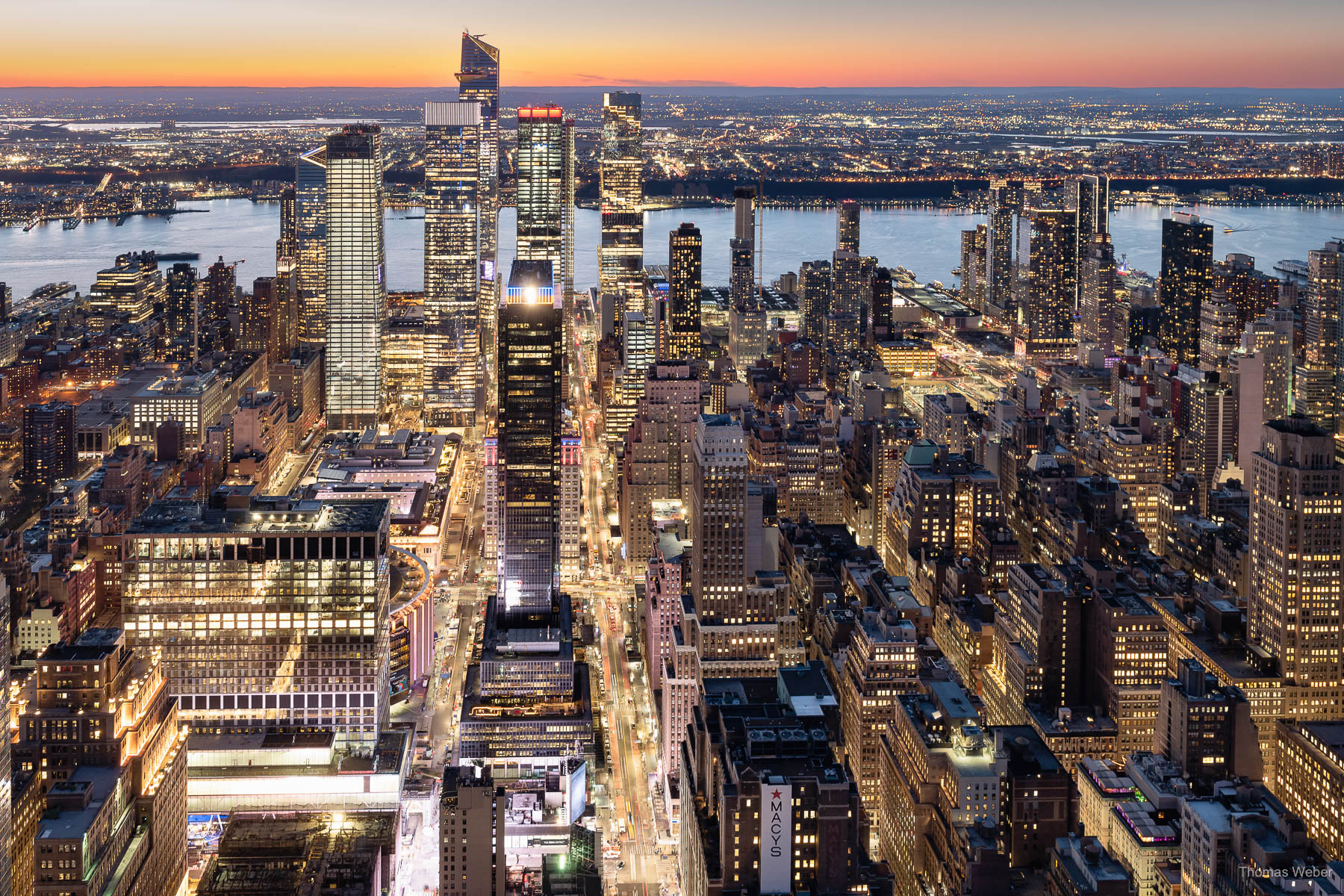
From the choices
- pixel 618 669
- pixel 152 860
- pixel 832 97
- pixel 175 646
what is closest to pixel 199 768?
pixel 175 646

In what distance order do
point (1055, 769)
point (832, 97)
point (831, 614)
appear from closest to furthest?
1. point (1055, 769)
2. point (831, 614)
3. point (832, 97)

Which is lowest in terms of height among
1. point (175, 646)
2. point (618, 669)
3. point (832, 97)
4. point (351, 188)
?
point (618, 669)

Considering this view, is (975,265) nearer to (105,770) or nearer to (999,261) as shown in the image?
(999,261)

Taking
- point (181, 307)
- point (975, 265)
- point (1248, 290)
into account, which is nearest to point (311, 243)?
point (181, 307)

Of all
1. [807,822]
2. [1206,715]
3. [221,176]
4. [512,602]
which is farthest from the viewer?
[221,176]

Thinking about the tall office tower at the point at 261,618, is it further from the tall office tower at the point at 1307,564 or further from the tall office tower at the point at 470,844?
the tall office tower at the point at 1307,564

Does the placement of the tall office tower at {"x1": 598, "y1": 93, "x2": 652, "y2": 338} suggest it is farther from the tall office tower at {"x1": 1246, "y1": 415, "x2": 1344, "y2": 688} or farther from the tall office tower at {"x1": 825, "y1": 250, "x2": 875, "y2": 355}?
the tall office tower at {"x1": 1246, "y1": 415, "x2": 1344, "y2": 688}

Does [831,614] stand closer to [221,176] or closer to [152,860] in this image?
[152,860]
